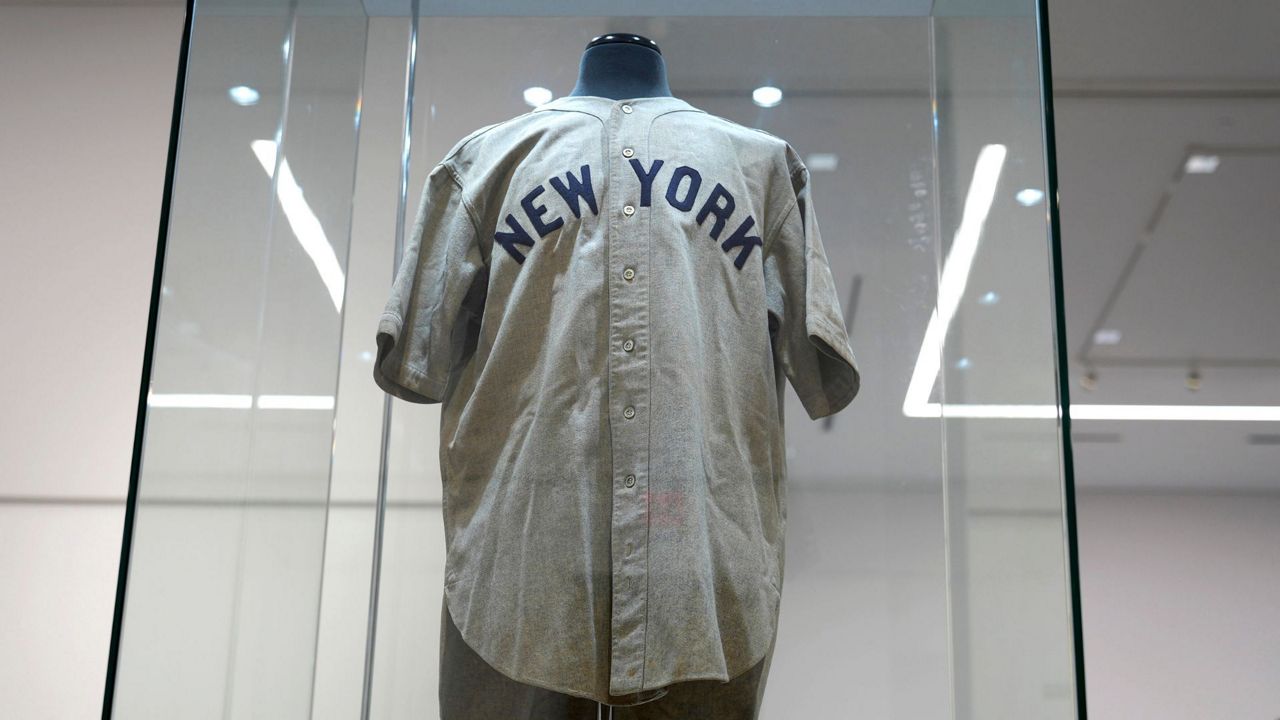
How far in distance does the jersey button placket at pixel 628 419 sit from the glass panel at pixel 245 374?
601 mm

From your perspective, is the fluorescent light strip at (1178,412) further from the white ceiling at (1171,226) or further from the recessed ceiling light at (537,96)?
the recessed ceiling light at (537,96)

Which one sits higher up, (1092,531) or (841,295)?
(841,295)

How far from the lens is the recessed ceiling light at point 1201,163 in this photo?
166 inches

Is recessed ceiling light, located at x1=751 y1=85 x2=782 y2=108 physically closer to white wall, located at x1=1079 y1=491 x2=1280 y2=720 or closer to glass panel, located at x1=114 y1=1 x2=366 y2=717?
glass panel, located at x1=114 y1=1 x2=366 y2=717

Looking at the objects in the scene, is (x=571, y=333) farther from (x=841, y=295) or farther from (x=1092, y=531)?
(x=1092, y=531)

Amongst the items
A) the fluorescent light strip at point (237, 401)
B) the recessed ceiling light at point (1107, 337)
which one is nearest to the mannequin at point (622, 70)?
the fluorescent light strip at point (237, 401)

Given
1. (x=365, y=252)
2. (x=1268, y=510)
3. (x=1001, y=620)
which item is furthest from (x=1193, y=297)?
(x=365, y=252)

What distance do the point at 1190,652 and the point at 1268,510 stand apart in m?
0.61

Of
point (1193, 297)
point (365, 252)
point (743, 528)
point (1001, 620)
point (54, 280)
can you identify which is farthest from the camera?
point (1193, 297)

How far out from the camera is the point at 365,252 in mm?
2385

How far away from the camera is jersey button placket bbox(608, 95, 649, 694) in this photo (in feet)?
5.66

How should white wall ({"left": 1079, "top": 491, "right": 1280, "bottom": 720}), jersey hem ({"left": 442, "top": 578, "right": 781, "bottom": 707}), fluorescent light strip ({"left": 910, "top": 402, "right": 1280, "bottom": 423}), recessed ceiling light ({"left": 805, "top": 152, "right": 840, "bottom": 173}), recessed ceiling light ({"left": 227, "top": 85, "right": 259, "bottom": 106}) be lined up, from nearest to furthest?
1. jersey hem ({"left": 442, "top": 578, "right": 781, "bottom": 707})
2. recessed ceiling light ({"left": 227, "top": 85, "right": 259, "bottom": 106})
3. recessed ceiling light ({"left": 805, "top": 152, "right": 840, "bottom": 173})
4. white wall ({"left": 1079, "top": 491, "right": 1280, "bottom": 720})
5. fluorescent light strip ({"left": 910, "top": 402, "right": 1280, "bottom": 423})

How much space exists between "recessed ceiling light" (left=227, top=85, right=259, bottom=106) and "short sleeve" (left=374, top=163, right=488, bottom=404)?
1.11 ft

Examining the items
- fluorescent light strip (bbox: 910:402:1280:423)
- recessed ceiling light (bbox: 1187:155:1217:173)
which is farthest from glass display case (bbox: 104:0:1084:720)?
fluorescent light strip (bbox: 910:402:1280:423)
